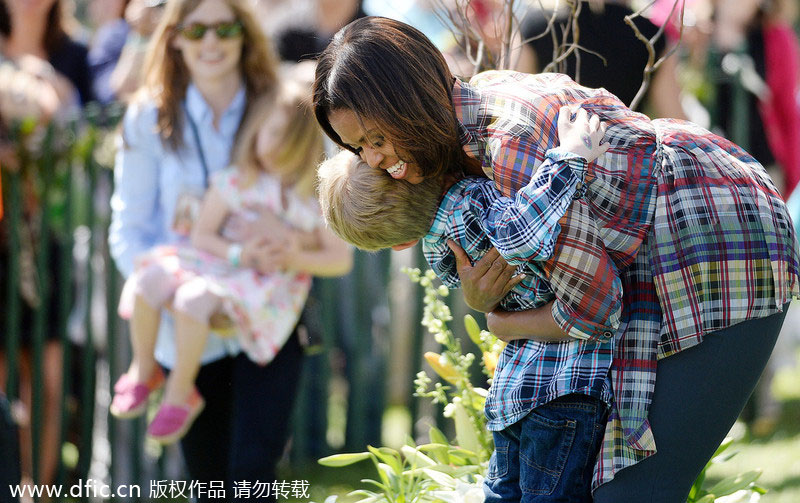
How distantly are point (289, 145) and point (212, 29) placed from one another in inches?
19.5

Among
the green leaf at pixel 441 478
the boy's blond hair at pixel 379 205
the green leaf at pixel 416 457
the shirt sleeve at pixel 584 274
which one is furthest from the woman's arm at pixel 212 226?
the shirt sleeve at pixel 584 274

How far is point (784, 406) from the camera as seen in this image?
5656 mm

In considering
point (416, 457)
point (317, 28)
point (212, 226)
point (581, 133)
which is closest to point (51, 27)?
point (317, 28)

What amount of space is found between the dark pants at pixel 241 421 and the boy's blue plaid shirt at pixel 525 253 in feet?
4.46

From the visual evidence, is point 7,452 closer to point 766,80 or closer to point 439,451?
point 439,451

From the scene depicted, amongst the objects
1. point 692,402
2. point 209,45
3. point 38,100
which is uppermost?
point 209,45

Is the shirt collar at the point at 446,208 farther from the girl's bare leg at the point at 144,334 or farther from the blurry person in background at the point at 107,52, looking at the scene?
the blurry person in background at the point at 107,52

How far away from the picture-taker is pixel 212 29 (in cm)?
354

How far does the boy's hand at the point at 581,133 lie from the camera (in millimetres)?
1860

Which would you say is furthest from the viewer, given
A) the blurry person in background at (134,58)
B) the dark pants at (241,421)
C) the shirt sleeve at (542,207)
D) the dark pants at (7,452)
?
the blurry person in background at (134,58)

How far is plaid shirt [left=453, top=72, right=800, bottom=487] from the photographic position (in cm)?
192

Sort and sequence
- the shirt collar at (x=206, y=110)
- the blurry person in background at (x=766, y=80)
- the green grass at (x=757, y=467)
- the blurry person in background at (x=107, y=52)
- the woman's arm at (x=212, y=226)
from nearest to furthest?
the woman's arm at (x=212, y=226) → the shirt collar at (x=206, y=110) → the green grass at (x=757, y=467) → the blurry person in background at (x=107, y=52) → the blurry person in background at (x=766, y=80)

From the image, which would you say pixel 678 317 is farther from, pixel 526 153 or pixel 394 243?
pixel 394 243

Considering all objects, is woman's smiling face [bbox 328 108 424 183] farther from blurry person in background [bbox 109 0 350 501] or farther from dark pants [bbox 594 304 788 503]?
blurry person in background [bbox 109 0 350 501]
